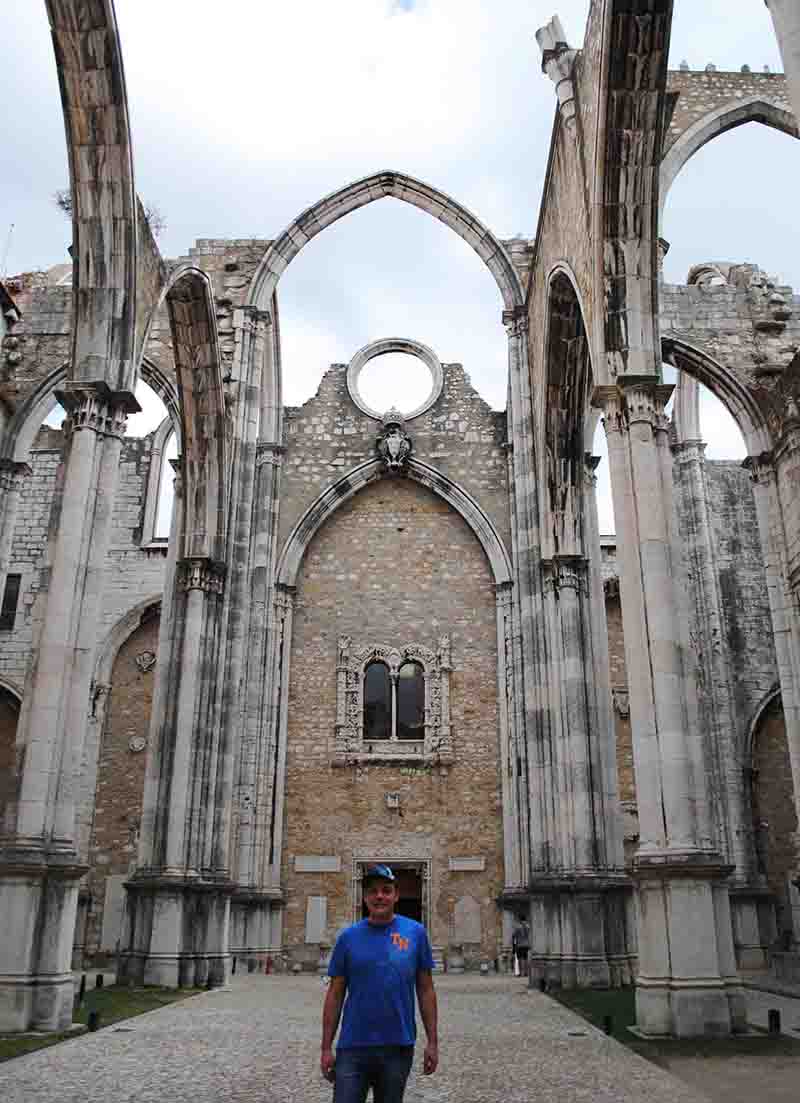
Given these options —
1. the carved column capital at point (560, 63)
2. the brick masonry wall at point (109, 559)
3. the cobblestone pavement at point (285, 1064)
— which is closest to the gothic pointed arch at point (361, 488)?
the brick masonry wall at point (109, 559)

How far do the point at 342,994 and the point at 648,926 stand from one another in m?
5.03

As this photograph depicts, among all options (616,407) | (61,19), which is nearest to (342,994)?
(616,407)

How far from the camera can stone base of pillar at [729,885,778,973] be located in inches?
624

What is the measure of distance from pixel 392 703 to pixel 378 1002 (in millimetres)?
15114

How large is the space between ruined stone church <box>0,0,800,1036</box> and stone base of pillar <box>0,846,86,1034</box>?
1.1 inches

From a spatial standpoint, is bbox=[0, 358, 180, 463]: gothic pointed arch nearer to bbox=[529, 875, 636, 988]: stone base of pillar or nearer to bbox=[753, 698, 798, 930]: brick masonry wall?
bbox=[529, 875, 636, 988]: stone base of pillar

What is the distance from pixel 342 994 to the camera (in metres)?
3.07

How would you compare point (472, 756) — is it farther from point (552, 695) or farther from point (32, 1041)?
point (32, 1041)

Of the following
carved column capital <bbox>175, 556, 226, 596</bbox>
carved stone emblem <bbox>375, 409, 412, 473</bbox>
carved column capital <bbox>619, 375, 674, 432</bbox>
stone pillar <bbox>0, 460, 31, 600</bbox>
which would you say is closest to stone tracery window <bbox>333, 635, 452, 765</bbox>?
carved stone emblem <bbox>375, 409, 412, 473</bbox>

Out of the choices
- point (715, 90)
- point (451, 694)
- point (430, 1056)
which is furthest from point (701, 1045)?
point (715, 90)

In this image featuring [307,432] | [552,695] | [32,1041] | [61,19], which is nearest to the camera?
[32,1041]

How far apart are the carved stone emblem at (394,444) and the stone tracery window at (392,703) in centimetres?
352

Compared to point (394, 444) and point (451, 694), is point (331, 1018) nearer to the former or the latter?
point (451, 694)

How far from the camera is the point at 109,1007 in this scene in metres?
9.04
